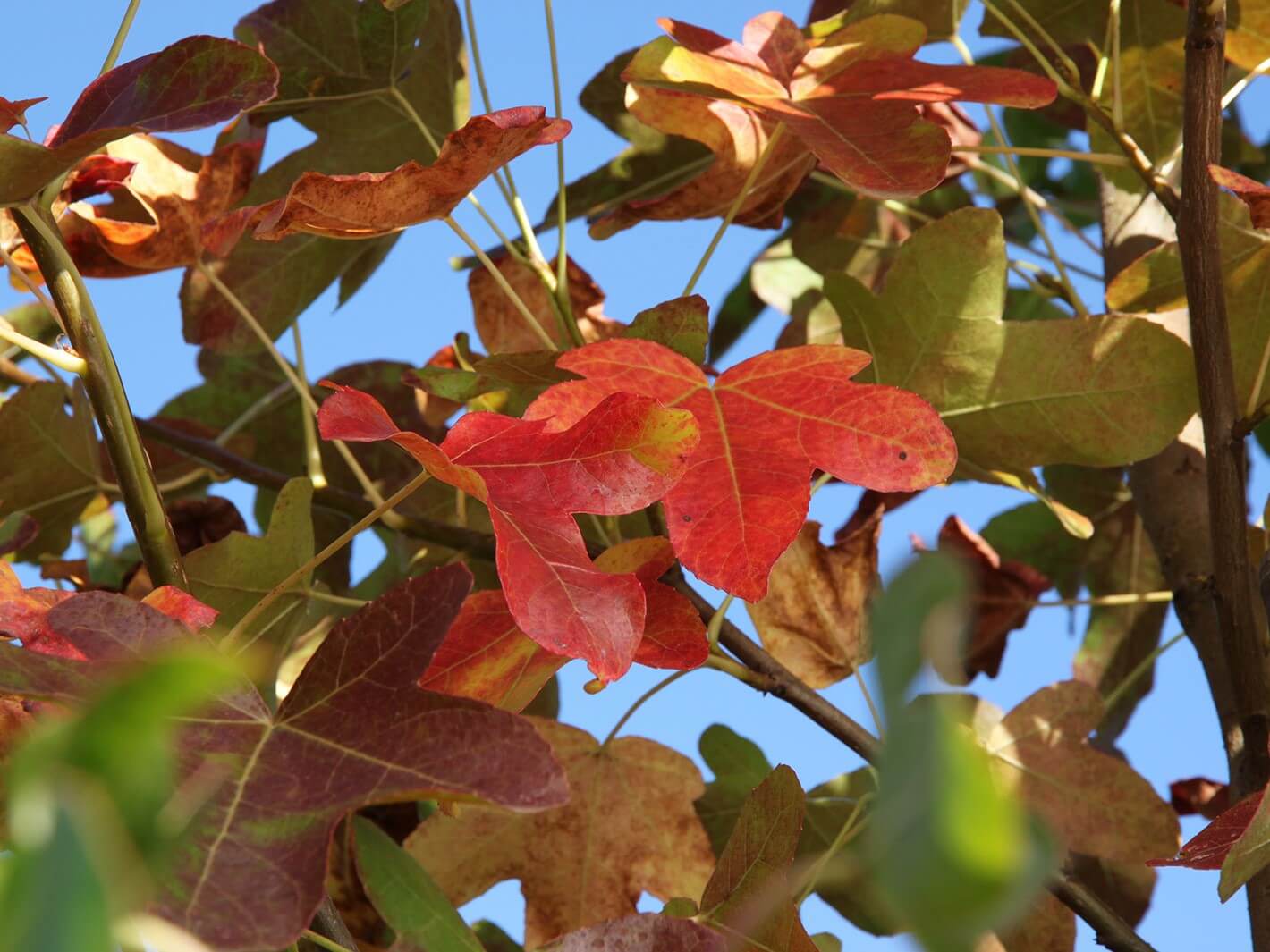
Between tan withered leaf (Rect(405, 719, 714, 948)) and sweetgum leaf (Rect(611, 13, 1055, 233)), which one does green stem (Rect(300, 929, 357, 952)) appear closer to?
tan withered leaf (Rect(405, 719, 714, 948))

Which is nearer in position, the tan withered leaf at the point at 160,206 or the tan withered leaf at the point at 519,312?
the tan withered leaf at the point at 160,206

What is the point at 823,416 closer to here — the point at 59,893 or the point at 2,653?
the point at 2,653

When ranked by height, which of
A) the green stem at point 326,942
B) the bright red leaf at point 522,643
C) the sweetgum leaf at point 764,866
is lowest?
the sweetgum leaf at point 764,866

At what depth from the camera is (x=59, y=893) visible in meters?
0.16

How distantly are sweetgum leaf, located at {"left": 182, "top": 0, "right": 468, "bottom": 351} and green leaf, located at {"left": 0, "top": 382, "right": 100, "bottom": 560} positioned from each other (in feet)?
0.36

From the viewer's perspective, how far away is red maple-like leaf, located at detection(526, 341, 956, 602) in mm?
604

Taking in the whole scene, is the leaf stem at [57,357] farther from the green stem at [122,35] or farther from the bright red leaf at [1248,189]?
the bright red leaf at [1248,189]

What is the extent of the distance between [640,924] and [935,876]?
39 cm

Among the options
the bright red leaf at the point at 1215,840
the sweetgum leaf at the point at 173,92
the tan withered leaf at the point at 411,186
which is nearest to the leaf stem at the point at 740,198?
the tan withered leaf at the point at 411,186

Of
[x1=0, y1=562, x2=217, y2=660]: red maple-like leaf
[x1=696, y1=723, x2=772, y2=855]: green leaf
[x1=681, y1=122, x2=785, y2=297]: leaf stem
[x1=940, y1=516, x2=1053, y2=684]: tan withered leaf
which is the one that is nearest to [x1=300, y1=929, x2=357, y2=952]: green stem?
[x1=0, y1=562, x2=217, y2=660]: red maple-like leaf

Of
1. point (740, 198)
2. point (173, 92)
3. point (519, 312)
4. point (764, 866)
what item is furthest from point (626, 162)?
point (764, 866)

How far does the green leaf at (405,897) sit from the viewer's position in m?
0.51

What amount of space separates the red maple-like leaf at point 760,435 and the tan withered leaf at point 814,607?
238 millimetres

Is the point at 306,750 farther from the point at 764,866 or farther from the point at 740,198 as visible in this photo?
the point at 740,198
